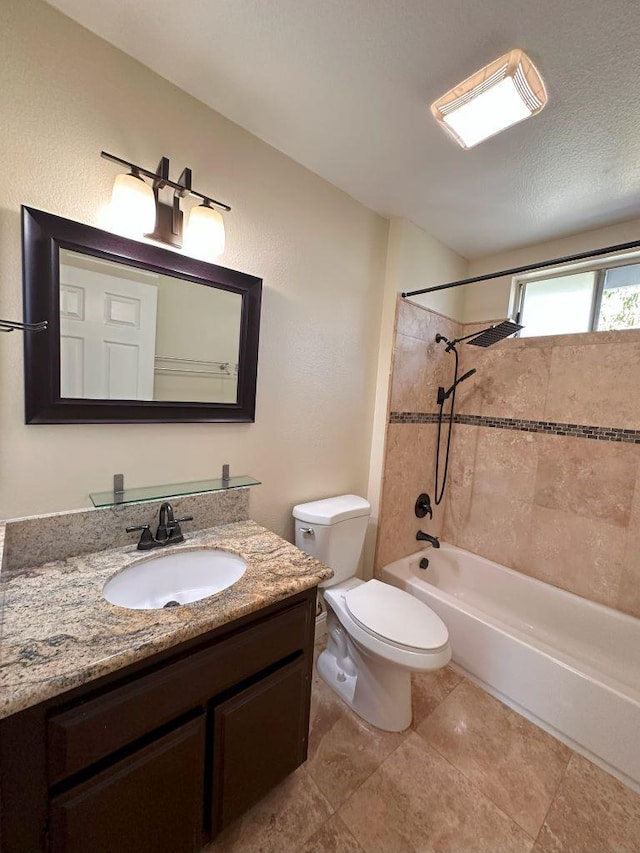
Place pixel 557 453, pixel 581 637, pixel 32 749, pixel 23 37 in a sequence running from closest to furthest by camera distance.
Result: pixel 32 749, pixel 23 37, pixel 581 637, pixel 557 453

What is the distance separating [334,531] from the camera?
5.62 feet

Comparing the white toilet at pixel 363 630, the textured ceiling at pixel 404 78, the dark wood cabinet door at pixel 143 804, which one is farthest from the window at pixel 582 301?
the dark wood cabinet door at pixel 143 804

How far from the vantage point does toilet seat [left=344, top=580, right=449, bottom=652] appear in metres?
1.38

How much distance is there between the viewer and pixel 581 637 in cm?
196

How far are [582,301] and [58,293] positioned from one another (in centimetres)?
271

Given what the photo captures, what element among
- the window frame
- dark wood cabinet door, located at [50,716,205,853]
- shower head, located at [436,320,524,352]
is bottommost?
dark wood cabinet door, located at [50,716,205,853]

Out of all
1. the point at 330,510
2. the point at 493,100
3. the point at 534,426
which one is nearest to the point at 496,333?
the point at 534,426

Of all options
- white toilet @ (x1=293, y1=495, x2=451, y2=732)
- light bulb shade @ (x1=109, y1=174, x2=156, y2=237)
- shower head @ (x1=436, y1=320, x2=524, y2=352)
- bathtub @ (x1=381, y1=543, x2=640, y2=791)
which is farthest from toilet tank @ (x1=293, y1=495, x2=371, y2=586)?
light bulb shade @ (x1=109, y1=174, x2=156, y2=237)

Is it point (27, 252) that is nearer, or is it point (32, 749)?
point (32, 749)

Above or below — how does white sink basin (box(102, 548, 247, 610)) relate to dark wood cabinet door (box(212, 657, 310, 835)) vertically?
above

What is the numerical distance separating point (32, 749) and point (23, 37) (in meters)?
1.78

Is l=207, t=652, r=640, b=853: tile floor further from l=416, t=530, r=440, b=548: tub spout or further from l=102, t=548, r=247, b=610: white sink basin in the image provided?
l=416, t=530, r=440, b=548: tub spout

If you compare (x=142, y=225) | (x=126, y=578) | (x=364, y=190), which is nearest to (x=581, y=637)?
(x=126, y=578)

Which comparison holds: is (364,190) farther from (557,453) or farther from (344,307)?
(557,453)
